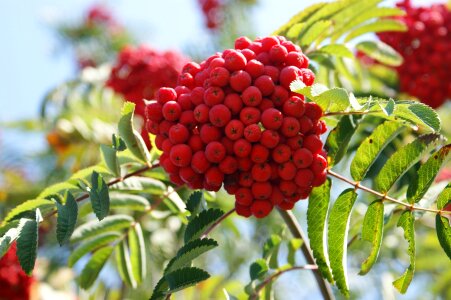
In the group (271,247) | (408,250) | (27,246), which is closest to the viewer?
(27,246)

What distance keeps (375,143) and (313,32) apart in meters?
0.58

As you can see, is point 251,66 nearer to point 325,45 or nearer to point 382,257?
point 325,45

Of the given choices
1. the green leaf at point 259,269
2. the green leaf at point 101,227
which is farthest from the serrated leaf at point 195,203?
the green leaf at point 101,227

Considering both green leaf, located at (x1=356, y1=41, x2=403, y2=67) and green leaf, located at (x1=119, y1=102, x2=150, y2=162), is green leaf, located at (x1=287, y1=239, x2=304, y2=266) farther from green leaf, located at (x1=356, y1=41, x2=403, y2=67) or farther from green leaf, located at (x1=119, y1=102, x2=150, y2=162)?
A: green leaf, located at (x1=356, y1=41, x2=403, y2=67)

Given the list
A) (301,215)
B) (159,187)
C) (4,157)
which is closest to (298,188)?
(159,187)

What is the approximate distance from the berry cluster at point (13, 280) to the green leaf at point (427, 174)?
201cm

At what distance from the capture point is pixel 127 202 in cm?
245

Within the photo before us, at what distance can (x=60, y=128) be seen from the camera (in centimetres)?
440

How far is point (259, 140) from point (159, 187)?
0.59 meters

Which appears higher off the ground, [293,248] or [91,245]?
[91,245]

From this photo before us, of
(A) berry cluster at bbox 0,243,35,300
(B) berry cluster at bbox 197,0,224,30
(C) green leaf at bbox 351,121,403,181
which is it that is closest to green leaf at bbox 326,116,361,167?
(C) green leaf at bbox 351,121,403,181

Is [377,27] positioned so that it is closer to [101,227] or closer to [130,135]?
[130,135]

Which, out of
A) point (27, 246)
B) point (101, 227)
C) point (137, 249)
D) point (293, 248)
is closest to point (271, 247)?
point (293, 248)

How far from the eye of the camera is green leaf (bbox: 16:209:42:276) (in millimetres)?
1654
